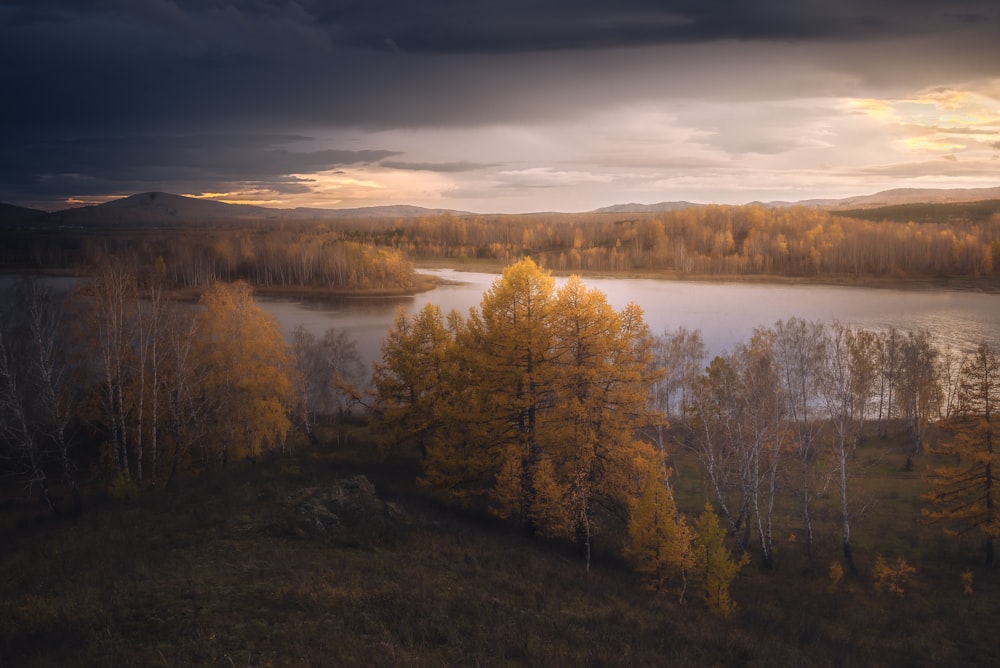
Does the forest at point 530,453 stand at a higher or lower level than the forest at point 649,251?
lower

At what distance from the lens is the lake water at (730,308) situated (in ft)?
194

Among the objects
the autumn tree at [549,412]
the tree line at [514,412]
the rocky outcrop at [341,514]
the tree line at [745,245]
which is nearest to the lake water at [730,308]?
the tree line at [745,245]

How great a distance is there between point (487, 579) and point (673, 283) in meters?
94.7

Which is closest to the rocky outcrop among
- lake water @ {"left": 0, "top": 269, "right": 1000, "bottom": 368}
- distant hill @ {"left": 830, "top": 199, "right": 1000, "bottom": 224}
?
lake water @ {"left": 0, "top": 269, "right": 1000, "bottom": 368}

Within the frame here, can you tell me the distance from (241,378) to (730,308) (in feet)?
208

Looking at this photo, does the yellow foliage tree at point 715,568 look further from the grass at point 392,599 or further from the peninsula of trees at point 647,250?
the peninsula of trees at point 647,250

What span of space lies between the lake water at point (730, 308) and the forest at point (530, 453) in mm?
22751

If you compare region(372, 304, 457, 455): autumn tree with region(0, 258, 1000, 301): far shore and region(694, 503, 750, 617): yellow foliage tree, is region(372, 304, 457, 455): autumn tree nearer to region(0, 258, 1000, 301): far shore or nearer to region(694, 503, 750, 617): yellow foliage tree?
region(694, 503, 750, 617): yellow foliage tree

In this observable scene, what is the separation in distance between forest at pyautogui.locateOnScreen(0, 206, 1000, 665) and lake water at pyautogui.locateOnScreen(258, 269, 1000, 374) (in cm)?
2275

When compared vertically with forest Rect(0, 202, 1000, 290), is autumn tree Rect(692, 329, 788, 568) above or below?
below

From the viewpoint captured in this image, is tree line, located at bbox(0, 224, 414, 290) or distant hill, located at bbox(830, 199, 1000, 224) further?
distant hill, located at bbox(830, 199, 1000, 224)

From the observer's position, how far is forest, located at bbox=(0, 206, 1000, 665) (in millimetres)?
17188

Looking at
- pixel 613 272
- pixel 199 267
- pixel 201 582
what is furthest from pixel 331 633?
pixel 613 272

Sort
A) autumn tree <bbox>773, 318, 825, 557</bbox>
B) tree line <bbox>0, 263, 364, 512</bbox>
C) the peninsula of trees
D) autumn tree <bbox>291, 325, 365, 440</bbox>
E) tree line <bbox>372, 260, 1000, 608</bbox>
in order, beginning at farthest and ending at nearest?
the peninsula of trees, autumn tree <bbox>291, 325, 365, 440</bbox>, autumn tree <bbox>773, 318, 825, 557</bbox>, tree line <bbox>0, 263, 364, 512</bbox>, tree line <bbox>372, 260, 1000, 608</bbox>
